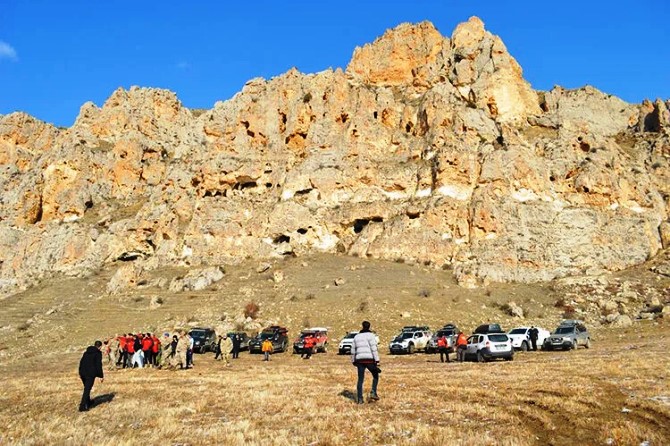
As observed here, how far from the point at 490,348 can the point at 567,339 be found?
23.0ft

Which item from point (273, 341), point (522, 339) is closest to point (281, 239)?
point (273, 341)

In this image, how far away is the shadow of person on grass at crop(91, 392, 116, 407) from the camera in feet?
47.5

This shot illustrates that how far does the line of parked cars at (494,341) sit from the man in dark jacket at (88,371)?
1765 cm

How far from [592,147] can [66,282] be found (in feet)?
207

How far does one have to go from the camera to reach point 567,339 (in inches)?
1190

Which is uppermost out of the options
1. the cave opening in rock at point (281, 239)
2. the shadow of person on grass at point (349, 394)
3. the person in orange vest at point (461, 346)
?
the cave opening in rock at point (281, 239)

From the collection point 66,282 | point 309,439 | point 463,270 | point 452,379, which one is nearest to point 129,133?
point 66,282

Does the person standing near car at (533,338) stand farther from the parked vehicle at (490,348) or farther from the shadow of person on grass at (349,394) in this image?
the shadow of person on grass at (349,394)

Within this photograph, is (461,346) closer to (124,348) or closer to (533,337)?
(533,337)

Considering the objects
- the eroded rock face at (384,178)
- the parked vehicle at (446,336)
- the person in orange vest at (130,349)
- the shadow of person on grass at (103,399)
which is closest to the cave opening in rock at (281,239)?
the eroded rock face at (384,178)

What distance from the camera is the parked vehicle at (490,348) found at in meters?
25.6

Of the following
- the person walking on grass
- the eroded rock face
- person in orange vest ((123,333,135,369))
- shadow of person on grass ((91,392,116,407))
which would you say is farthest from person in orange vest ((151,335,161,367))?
the eroded rock face

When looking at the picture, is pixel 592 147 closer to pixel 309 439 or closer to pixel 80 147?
pixel 309 439

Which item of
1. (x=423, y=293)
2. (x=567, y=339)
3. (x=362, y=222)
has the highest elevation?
(x=362, y=222)
